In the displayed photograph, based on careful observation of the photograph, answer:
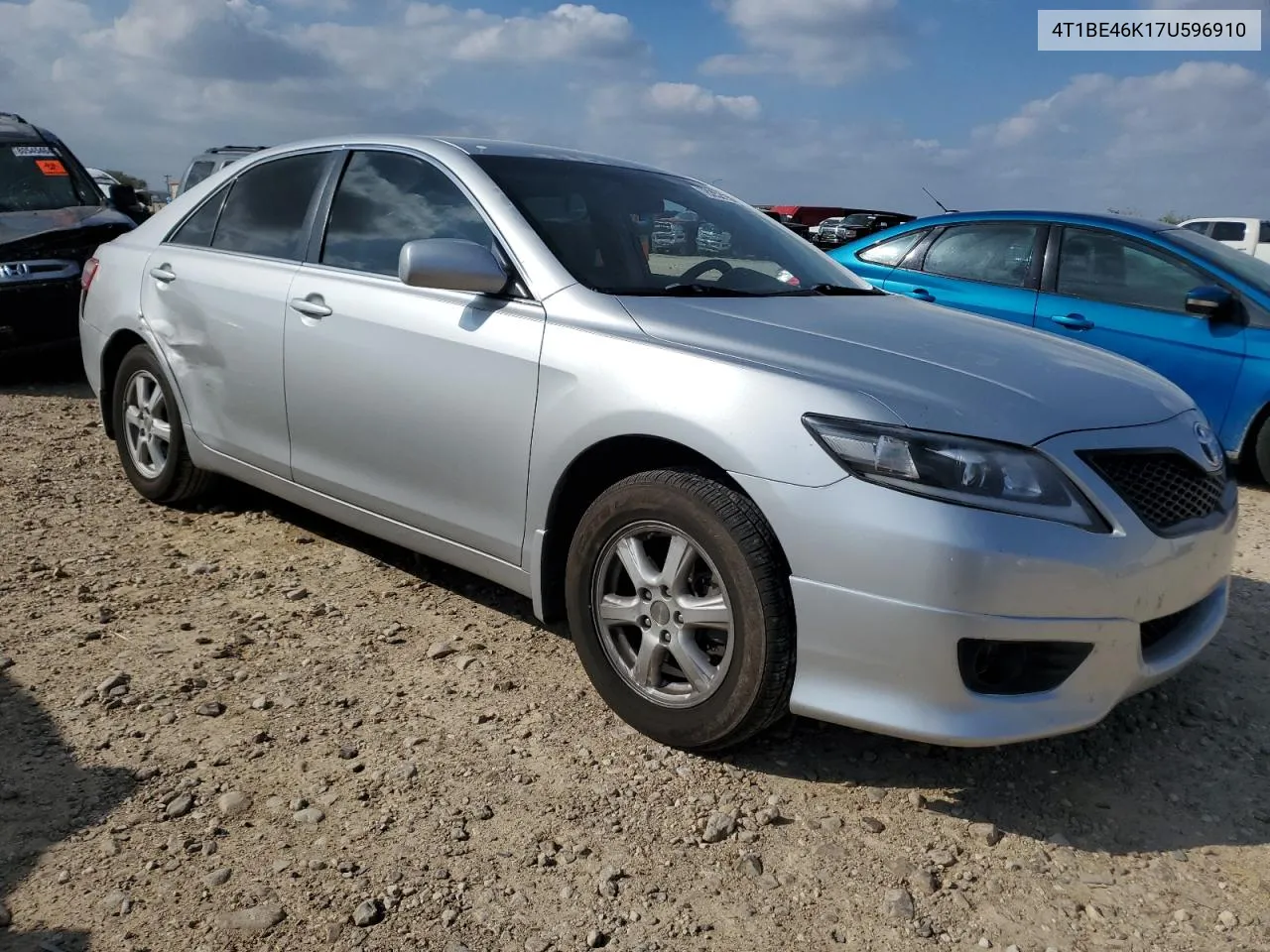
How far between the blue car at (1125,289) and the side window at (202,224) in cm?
420

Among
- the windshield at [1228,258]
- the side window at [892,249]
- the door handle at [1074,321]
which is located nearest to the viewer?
the windshield at [1228,258]

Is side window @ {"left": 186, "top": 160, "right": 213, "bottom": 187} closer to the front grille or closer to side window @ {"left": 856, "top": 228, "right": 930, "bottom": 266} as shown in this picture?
side window @ {"left": 856, "top": 228, "right": 930, "bottom": 266}

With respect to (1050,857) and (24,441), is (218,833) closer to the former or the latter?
(1050,857)

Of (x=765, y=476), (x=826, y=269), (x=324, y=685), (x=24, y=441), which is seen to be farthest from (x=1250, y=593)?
(x=24, y=441)

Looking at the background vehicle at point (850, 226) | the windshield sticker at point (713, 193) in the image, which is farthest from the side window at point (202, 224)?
the background vehicle at point (850, 226)

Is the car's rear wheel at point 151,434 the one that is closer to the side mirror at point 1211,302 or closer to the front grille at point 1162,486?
the front grille at point 1162,486

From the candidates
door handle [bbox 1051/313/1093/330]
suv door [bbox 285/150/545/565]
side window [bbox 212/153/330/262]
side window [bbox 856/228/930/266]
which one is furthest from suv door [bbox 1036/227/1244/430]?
side window [bbox 212/153/330/262]

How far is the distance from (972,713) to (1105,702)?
0.37 metres

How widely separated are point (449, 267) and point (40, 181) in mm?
6825

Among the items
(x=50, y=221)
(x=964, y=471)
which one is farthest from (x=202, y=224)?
(x=50, y=221)

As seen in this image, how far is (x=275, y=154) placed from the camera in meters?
4.20

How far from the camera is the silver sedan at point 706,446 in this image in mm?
2381

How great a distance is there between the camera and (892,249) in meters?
7.09

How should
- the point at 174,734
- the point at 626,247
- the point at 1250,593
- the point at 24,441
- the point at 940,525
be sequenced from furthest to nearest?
the point at 24,441, the point at 1250,593, the point at 626,247, the point at 174,734, the point at 940,525
